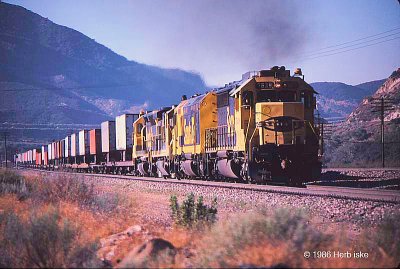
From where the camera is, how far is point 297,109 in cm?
1720

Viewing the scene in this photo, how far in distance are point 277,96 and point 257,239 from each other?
1239 cm

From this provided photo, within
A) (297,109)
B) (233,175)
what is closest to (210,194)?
(233,175)

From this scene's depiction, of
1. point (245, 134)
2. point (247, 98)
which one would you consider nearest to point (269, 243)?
point (245, 134)

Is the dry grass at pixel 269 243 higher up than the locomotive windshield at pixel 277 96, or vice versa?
the locomotive windshield at pixel 277 96

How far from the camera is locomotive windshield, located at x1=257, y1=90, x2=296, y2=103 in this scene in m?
17.7

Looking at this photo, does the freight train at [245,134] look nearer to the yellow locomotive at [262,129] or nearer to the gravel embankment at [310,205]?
the yellow locomotive at [262,129]

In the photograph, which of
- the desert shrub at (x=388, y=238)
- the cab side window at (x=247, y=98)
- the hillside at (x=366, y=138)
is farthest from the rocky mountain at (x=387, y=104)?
the desert shrub at (x=388, y=238)

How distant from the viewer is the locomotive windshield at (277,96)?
17.7 meters

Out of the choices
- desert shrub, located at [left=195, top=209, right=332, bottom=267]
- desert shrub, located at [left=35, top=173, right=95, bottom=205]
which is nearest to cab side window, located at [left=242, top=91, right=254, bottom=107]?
desert shrub, located at [left=35, top=173, right=95, bottom=205]

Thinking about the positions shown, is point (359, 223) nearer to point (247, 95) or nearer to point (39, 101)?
point (247, 95)

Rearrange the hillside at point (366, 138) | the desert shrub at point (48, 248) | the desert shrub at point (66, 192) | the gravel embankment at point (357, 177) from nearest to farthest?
the desert shrub at point (48, 248)
the desert shrub at point (66, 192)
the gravel embankment at point (357, 177)
the hillside at point (366, 138)

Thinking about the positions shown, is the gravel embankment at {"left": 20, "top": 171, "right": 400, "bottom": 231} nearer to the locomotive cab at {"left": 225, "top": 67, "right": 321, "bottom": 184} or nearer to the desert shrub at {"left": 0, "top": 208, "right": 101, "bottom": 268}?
the locomotive cab at {"left": 225, "top": 67, "right": 321, "bottom": 184}

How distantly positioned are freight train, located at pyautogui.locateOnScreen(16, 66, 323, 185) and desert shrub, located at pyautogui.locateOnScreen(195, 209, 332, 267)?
34.7 ft

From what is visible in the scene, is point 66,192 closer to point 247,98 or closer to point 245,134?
point 245,134
